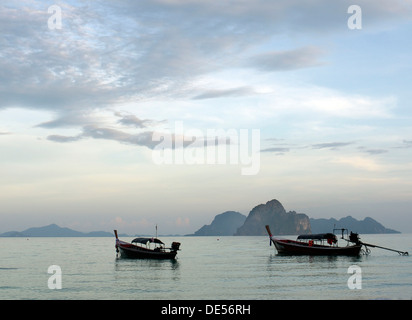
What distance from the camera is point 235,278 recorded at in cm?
5791

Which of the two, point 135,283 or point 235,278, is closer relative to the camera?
point 135,283

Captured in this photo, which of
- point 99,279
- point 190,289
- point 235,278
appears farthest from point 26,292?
point 235,278

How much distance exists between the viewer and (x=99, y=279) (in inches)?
2298

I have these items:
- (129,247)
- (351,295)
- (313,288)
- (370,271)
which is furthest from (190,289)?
(129,247)

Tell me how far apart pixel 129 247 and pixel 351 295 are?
5409 cm

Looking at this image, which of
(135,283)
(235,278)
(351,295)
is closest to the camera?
(351,295)

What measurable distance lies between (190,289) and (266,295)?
30.5 ft

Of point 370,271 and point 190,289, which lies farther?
point 370,271
